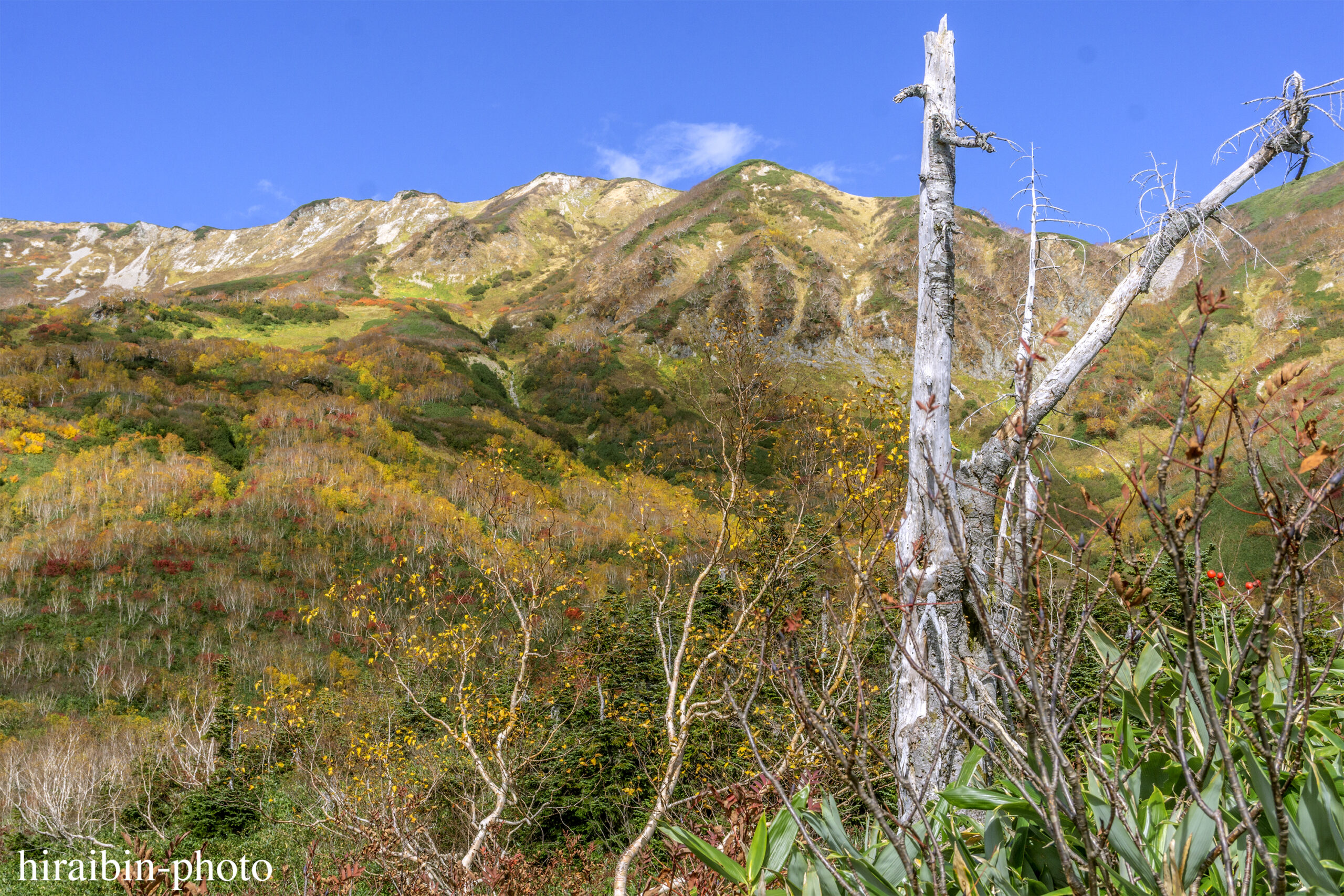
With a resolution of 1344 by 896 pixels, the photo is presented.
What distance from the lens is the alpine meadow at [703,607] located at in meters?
1.58

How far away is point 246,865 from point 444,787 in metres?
2.23

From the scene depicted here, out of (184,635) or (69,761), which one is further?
(184,635)

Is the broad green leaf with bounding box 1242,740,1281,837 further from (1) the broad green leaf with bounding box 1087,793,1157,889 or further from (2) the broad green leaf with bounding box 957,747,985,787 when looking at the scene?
(2) the broad green leaf with bounding box 957,747,985,787

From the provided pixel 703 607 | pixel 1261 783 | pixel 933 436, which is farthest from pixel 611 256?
pixel 1261 783

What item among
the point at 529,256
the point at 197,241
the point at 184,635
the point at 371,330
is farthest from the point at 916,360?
the point at 197,241

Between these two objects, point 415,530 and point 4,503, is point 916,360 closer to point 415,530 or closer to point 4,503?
point 415,530

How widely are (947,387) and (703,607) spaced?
741 centimetres

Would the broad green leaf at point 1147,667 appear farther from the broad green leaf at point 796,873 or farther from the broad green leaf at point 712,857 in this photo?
the broad green leaf at point 712,857

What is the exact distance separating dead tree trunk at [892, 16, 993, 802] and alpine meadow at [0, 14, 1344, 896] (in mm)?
28

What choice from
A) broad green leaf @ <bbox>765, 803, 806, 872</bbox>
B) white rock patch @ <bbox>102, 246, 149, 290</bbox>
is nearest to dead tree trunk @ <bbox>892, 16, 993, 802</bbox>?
broad green leaf @ <bbox>765, 803, 806, 872</bbox>

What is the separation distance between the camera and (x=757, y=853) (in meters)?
2.06

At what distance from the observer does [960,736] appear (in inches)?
145

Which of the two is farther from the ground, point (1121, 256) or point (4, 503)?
point (1121, 256)

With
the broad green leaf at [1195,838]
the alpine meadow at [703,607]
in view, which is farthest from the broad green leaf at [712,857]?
the broad green leaf at [1195,838]
